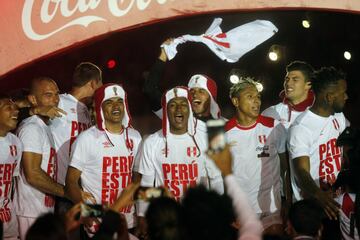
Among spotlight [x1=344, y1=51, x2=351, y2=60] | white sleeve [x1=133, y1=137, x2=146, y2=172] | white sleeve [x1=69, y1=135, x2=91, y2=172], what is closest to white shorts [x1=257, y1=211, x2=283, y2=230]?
white sleeve [x1=133, y1=137, x2=146, y2=172]

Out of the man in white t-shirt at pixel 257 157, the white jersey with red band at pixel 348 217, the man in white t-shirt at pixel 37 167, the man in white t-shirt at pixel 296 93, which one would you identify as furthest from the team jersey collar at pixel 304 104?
the man in white t-shirt at pixel 37 167

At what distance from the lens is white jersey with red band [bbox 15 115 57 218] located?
7699 millimetres

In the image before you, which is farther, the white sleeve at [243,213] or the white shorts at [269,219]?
the white shorts at [269,219]

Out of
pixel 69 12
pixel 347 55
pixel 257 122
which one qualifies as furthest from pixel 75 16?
pixel 347 55

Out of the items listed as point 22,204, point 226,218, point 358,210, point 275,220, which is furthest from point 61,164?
point 226,218

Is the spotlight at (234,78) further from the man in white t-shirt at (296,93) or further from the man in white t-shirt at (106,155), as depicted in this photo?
the man in white t-shirt at (106,155)

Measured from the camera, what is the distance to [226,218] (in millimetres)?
4512

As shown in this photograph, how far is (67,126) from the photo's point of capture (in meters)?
8.16

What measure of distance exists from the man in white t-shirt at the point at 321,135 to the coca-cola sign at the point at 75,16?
1.03 metres

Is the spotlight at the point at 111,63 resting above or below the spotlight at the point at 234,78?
above

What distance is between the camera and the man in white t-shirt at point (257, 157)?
7695mm

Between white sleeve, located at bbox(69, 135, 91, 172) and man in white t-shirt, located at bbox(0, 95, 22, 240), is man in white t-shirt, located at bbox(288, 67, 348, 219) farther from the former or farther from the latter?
man in white t-shirt, located at bbox(0, 95, 22, 240)

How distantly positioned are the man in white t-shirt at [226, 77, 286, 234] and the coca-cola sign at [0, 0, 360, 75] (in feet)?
3.83

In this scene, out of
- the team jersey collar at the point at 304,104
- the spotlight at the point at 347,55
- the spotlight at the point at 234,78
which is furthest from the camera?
the spotlight at the point at 347,55
